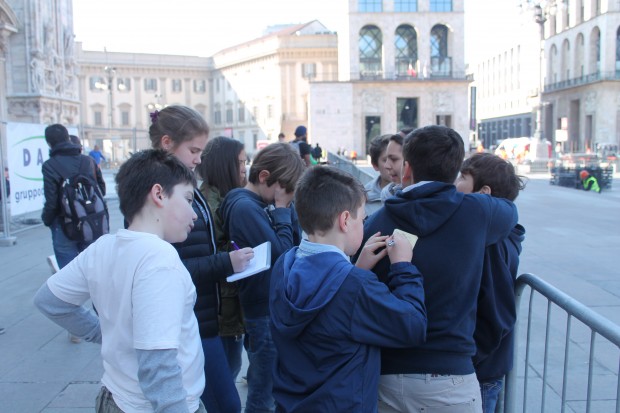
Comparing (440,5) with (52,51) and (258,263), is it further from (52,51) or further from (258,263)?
(258,263)

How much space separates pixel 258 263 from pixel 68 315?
35.7 inches

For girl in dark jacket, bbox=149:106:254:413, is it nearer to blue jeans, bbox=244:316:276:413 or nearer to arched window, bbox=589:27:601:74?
blue jeans, bbox=244:316:276:413

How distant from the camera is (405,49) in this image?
2130 inches

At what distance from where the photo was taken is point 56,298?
2.27m

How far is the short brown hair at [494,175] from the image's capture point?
2984mm

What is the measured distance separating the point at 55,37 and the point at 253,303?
27.9 meters

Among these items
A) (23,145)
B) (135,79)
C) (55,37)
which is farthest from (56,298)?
(135,79)

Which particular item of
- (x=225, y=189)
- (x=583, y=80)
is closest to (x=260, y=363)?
(x=225, y=189)

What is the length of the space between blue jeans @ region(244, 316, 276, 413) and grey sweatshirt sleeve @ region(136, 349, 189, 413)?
1.53 m

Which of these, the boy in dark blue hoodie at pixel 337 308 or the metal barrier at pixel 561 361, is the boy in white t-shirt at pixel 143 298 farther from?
the metal barrier at pixel 561 361

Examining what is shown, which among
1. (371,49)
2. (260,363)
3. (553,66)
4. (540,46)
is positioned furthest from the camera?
(553,66)

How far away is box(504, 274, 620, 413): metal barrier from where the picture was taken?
2499 millimetres


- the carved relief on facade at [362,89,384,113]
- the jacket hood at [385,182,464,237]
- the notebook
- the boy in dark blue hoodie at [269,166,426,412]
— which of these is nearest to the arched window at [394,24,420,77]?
the carved relief on facade at [362,89,384,113]

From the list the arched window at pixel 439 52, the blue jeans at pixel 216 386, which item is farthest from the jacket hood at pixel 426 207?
the arched window at pixel 439 52
